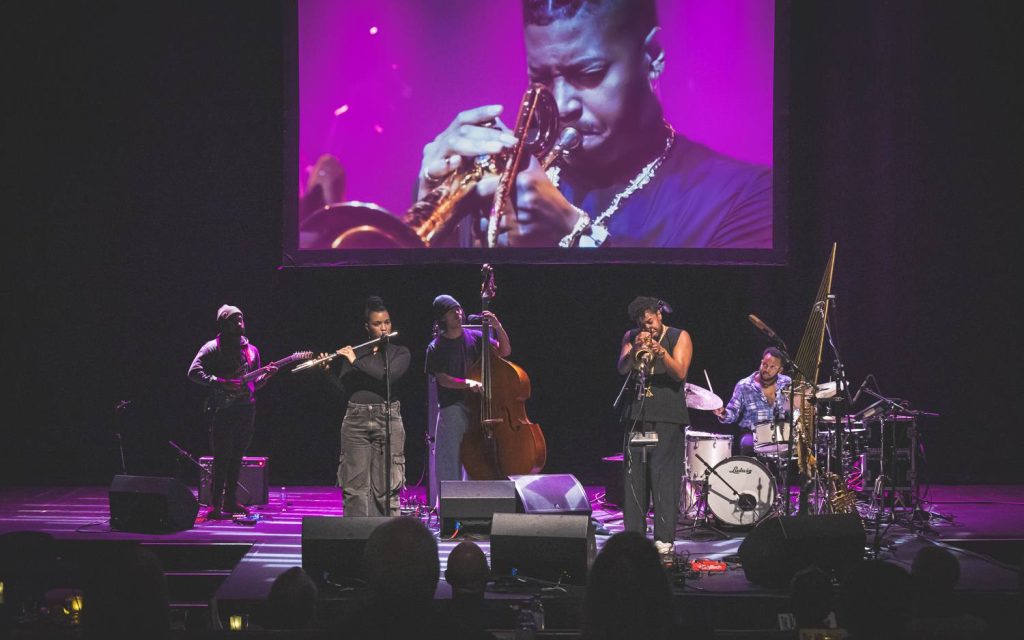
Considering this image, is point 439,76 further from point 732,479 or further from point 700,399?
point 732,479

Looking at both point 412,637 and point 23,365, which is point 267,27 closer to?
point 23,365

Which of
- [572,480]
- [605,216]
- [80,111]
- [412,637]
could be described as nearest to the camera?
[412,637]

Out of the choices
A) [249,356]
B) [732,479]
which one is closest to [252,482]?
[249,356]

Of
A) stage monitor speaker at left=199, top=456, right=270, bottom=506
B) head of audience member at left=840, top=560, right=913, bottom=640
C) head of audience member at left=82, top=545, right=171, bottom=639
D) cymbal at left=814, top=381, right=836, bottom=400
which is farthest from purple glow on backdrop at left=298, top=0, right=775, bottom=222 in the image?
head of audience member at left=840, top=560, right=913, bottom=640

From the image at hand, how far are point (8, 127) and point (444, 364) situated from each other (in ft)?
19.0

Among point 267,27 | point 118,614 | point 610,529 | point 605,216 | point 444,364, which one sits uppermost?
point 267,27

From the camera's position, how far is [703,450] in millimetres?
8727

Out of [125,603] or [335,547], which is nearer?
[125,603]

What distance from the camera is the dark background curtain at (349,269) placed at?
10.6 meters

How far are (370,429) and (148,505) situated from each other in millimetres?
1900

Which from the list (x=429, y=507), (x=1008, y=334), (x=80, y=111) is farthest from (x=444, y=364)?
(x=1008, y=334)

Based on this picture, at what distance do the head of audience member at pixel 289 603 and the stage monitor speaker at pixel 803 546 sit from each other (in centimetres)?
306

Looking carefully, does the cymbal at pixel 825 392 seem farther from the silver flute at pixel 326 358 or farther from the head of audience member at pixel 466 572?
the head of audience member at pixel 466 572

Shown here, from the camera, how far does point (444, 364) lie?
27.3ft
